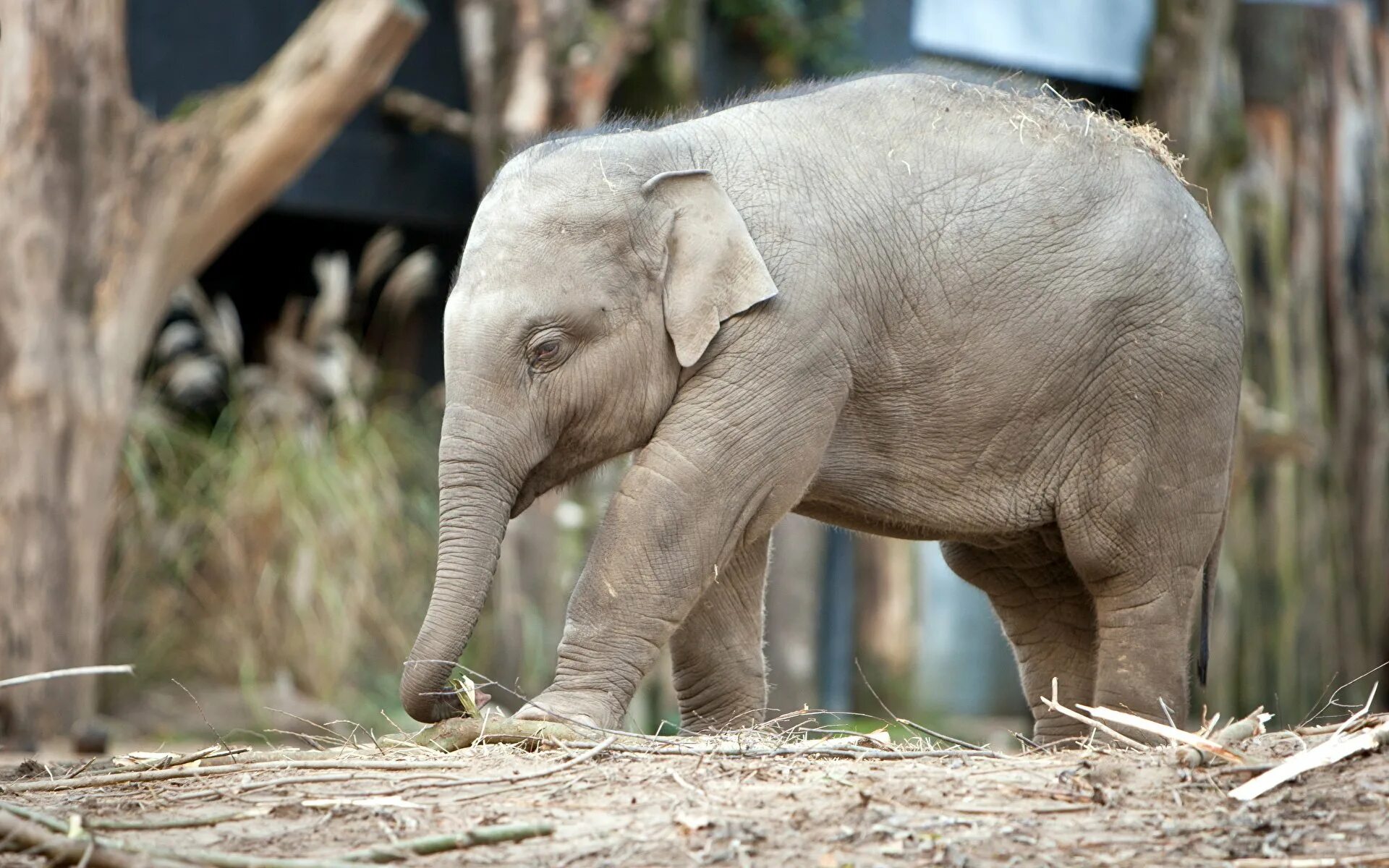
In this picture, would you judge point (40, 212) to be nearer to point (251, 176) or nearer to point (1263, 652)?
point (251, 176)

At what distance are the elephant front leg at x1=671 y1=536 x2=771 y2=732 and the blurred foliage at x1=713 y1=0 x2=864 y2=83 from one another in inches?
254

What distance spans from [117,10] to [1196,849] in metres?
6.44

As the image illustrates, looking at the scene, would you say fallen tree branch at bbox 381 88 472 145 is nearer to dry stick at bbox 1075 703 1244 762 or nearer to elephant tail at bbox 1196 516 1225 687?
elephant tail at bbox 1196 516 1225 687

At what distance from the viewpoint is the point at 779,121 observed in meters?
5.15

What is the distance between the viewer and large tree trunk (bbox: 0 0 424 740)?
7918 millimetres

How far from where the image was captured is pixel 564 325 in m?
4.64

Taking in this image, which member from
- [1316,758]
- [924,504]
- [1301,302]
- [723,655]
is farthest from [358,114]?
[1316,758]

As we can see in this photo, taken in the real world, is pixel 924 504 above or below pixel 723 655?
above

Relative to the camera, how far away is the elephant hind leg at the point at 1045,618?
604 cm

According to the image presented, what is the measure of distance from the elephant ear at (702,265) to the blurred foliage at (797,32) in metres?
6.74

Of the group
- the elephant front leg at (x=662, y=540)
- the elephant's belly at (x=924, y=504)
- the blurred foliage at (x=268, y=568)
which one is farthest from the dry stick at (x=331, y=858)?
the blurred foliage at (x=268, y=568)

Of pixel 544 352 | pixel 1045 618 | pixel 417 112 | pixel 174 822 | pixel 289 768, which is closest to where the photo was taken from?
pixel 174 822

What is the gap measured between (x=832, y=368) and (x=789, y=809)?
1.57 metres

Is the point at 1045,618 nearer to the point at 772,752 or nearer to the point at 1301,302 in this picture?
the point at 772,752
